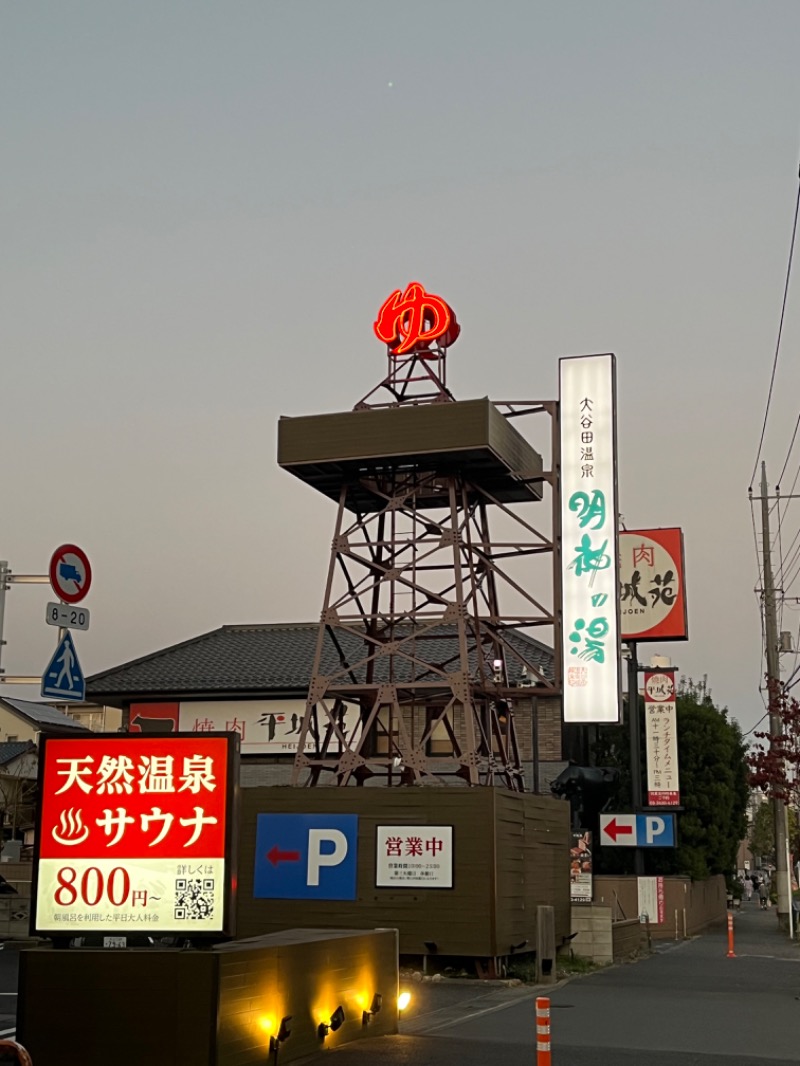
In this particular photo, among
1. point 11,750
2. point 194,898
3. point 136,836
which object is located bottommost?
point 194,898

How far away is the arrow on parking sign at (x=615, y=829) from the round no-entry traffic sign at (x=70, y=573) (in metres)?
30.6

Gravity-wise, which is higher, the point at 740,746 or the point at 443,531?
the point at 443,531

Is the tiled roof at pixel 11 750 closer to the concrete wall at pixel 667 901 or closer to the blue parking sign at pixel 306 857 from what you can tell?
the concrete wall at pixel 667 901

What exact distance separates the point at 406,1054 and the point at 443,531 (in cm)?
1488

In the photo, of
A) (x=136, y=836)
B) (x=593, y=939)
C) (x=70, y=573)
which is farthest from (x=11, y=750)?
(x=136, y=836)

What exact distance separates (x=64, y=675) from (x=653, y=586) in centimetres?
3334

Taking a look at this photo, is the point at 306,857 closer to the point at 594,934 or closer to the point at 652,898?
the point at 594,934

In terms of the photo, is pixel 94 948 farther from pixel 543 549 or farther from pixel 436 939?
pixel 543 549

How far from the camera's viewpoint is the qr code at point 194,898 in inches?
488

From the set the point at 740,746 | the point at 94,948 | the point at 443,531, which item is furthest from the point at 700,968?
the point at 740,746

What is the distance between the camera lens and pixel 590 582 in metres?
29.1

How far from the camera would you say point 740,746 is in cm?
5584

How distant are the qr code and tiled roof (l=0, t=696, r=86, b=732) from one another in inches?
2524

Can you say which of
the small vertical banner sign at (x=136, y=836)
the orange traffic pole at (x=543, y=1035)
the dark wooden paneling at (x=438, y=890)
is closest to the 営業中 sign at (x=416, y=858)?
the dark wooden paneling at (x=438, y=890)
